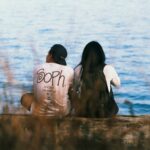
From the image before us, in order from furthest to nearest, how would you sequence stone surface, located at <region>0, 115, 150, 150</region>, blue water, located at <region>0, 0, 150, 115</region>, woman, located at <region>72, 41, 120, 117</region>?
blue water, located at <region>0, 0, 150, 115</region>
woman, located at <region>72, 41, 120, 117</region>
stone surface, located at <region>0, 115, 150, 150</region>

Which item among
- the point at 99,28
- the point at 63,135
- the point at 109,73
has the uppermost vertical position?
the point at 63,135

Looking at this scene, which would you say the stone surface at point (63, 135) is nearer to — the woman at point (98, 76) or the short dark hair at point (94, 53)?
the woman at point (98, 76)

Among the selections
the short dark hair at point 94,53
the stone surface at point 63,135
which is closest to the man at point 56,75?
the short dark hair at point 94,53

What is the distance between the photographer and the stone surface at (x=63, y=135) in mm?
3562

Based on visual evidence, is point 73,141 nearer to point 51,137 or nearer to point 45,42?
point 51,137

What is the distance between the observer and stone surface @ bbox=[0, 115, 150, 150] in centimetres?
356

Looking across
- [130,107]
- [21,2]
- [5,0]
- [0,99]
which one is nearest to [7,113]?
[0,99]

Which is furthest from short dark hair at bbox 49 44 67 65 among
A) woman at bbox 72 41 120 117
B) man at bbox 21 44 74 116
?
woman at bbox 72 41 120 117

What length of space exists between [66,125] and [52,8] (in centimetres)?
3064

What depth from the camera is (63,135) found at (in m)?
3.76

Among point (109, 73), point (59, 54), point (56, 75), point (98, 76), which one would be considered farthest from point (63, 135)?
point (59, 54)

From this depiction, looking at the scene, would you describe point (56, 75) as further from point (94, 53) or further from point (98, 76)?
point (98, 76)

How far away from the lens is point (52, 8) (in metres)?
34.4

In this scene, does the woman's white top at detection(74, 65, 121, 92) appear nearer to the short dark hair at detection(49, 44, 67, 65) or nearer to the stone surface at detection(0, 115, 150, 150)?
the short dark hair at detection(49, 44, 67, 65)
